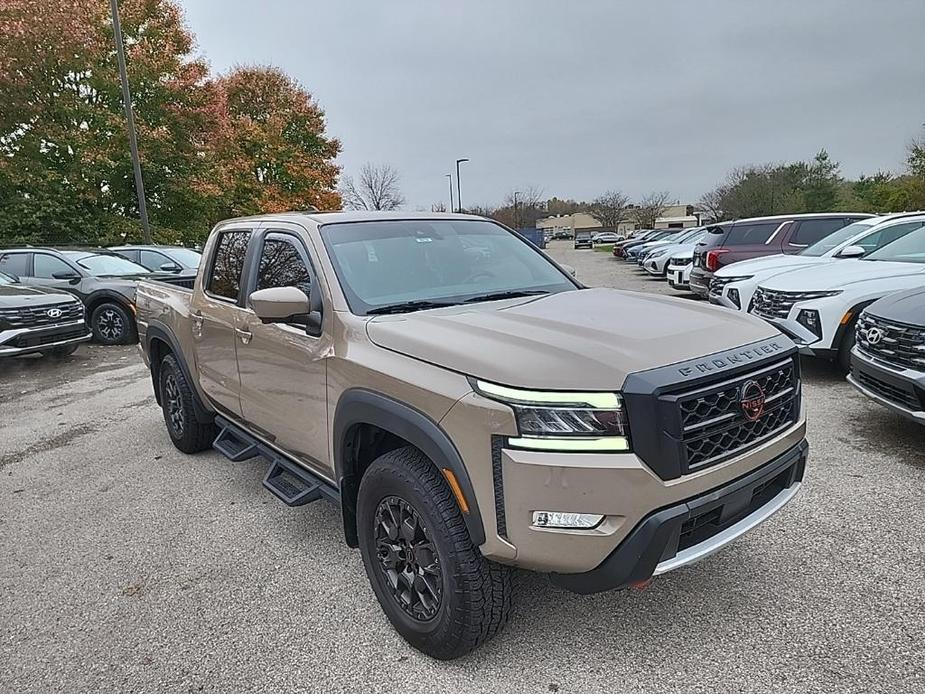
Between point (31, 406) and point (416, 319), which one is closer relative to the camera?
point (416, 319)

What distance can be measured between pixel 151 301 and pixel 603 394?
4.56m

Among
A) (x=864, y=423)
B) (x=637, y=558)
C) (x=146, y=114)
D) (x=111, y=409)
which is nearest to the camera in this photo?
(x=637, y=558)

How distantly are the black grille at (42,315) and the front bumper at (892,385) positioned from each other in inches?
385

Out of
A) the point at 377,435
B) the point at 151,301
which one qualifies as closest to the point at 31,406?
the point at 151,301

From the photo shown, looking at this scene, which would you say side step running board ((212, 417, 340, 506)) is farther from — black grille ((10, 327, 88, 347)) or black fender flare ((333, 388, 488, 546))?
black grille ((10, 327, 88, 347))

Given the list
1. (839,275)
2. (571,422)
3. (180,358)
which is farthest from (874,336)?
(180,358)

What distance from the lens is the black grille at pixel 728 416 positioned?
2127mm

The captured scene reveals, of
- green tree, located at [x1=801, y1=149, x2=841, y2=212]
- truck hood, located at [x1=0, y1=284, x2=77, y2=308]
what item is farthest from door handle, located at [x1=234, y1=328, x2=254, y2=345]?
green tree, located at [x1=801, y1=149, x2=841, y2=212]

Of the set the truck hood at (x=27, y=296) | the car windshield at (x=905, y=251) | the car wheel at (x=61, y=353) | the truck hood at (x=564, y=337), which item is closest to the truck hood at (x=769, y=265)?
the car windshield at (x=905, y=251)

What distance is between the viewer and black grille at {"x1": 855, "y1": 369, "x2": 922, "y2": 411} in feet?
13.1

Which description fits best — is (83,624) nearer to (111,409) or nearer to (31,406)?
(111,409)

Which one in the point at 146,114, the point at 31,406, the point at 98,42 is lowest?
the point at 31,406

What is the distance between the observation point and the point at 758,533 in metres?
3.33

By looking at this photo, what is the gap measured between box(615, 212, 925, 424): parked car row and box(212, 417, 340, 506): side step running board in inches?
102
